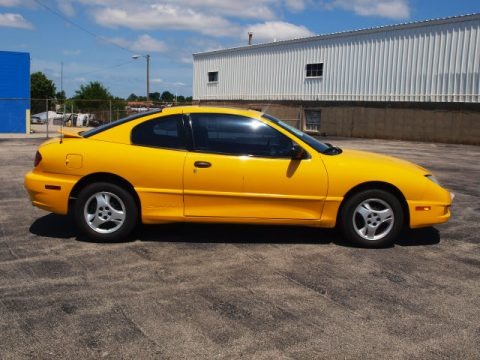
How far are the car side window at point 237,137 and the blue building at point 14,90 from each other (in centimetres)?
2502

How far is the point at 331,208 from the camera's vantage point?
5.53m

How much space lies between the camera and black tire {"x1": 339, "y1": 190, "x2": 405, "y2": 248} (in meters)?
5.54

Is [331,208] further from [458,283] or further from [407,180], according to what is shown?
[458,283]

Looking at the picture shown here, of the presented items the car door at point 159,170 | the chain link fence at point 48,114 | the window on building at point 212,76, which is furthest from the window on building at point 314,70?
the car door at point 159,170

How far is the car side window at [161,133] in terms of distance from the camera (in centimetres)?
554

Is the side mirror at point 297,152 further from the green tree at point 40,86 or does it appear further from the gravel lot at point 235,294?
the green tree at point 40,86

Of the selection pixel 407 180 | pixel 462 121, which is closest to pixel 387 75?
pixel 462 121

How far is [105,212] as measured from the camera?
18.0 feet

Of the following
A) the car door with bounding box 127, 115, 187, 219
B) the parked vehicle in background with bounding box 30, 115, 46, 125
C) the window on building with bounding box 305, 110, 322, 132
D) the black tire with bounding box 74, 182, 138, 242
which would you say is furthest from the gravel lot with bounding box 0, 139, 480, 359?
the parked vehicle in background with bounding box 30, 115, 46, 125

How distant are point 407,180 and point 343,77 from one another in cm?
2500

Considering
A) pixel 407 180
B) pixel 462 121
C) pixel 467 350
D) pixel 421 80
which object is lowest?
pixel 467 350

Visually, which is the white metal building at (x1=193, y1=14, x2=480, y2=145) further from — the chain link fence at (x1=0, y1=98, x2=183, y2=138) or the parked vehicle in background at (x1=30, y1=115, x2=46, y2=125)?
the parked vehicle in background at (x1=30, y1=115, x2=46, y2=125)

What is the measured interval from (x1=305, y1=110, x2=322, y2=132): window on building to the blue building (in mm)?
16425

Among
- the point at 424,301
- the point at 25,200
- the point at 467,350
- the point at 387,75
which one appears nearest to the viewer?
the point at 467,350
